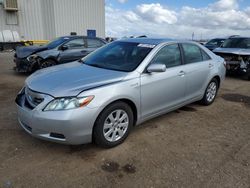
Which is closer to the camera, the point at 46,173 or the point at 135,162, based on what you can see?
the point at 46,173

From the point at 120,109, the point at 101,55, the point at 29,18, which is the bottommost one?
the point at 120,109

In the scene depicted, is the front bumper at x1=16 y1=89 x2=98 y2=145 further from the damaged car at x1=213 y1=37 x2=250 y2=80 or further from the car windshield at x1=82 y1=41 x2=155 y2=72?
the damaged car at x1=213 y1=37 x2=250 y2=80

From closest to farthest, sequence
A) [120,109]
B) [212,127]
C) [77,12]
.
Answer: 1. [120,109]
2. [212,127]
3. [77,12]

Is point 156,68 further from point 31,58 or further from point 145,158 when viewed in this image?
point 31,58

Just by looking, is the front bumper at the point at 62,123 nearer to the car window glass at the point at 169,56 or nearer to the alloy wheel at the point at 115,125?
the alloy wheel at the point at 115,125

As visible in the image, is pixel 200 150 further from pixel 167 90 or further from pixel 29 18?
pixel 29 18

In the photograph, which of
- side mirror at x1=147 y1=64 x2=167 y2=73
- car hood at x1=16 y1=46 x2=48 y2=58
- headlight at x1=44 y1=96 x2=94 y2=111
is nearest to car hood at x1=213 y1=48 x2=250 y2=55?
side mirror at x1=147 y1=64 x2=167 y2=73

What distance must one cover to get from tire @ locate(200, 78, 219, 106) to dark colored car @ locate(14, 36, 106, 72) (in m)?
5.26

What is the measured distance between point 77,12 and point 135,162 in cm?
2621

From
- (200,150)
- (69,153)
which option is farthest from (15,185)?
(200,150)

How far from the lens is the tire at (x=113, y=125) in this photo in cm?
312

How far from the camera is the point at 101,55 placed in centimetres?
434

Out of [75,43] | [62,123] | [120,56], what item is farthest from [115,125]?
[75,43]

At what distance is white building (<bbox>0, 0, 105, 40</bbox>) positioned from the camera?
893 inches
